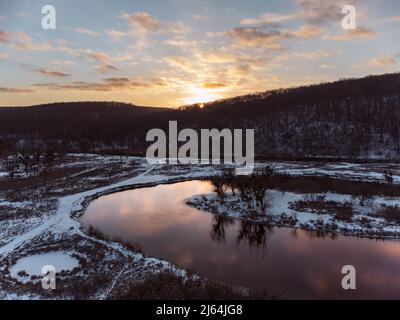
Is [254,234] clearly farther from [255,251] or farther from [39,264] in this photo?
[39,264]

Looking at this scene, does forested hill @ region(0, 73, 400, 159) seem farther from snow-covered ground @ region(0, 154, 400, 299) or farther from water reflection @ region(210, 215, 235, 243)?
water reflection @ region(210, 215, 235, 243)

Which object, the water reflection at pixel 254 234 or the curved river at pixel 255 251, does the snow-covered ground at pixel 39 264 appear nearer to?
the curved river at pixel 255 251

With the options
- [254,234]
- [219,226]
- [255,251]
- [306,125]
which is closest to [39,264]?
[255,251]

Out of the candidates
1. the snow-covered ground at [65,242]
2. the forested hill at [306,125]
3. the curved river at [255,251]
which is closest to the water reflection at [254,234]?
the curved river at [255,251]

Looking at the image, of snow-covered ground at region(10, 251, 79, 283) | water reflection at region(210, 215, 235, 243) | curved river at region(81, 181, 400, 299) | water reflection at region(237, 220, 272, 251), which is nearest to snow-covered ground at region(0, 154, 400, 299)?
snow-covered ground at region(10, 251, 79, 283)

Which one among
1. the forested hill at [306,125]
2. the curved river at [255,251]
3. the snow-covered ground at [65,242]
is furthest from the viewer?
the forested hill at [306,125]

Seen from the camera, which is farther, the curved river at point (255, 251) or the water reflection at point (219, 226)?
the water reflection at point (219, 226)

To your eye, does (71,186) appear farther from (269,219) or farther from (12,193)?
(269,219)
